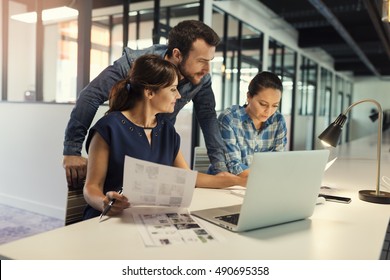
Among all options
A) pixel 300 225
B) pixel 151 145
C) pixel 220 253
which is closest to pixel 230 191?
pixel 151 145

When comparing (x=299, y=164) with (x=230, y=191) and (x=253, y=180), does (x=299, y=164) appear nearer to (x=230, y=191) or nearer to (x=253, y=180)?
(x=253, y=180)

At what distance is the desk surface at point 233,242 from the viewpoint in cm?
89

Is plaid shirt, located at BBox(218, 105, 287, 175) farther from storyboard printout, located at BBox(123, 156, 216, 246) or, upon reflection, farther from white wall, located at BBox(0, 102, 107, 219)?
white wall, located at BBox(0, 102, 107, 219)

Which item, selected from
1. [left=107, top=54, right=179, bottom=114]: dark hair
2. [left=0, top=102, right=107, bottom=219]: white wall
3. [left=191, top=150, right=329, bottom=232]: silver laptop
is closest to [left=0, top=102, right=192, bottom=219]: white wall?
[left=0, top=102, right=107, bottom=219]: white wall

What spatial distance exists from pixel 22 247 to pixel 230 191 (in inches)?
38.7

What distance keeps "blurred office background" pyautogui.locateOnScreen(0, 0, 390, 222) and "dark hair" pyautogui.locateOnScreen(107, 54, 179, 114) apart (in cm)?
137

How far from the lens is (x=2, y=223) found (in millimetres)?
3459

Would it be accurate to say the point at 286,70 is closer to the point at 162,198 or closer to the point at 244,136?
the point at 244,136

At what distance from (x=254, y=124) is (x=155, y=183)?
1303 millimetres

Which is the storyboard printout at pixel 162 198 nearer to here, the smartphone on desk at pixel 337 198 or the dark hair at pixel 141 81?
the dark hair at pixel 141 81

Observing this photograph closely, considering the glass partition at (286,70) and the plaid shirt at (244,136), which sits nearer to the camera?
the plaid shirt at (244,136)

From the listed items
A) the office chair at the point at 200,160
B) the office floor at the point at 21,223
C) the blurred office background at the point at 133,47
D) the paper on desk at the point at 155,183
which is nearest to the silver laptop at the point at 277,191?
the paper on desk at the point at 155,183

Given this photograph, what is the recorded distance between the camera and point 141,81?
1.47 meters

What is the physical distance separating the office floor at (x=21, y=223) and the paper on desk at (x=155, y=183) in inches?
93.4
